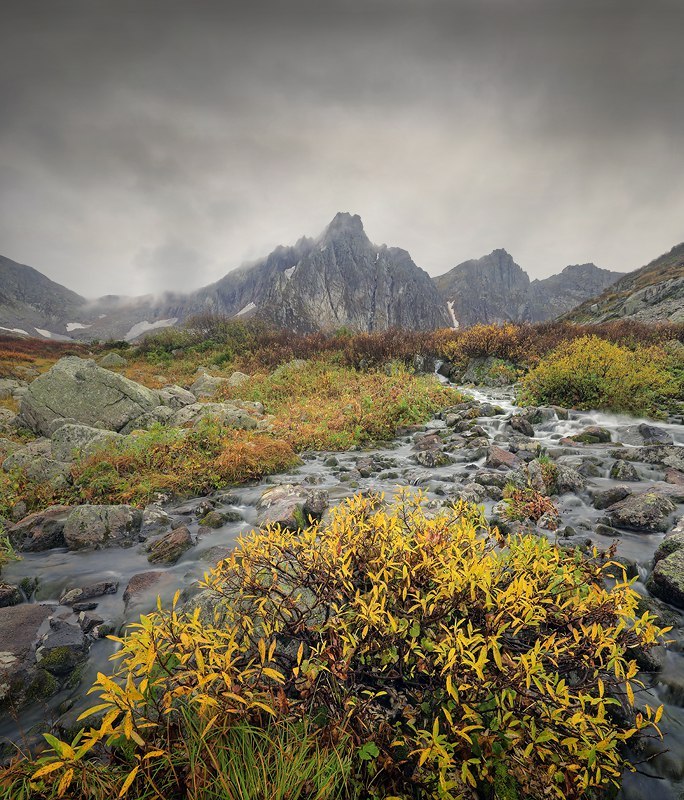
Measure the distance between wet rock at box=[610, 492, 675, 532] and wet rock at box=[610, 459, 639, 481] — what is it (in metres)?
1.81

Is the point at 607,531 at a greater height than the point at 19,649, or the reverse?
the point at 607,531

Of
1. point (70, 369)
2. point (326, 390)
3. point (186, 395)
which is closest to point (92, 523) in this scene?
point (70, 369)

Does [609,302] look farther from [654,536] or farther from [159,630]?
[159,630]

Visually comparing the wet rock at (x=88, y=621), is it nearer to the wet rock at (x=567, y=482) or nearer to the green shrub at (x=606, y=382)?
the wet rock at (x=567, y=482)

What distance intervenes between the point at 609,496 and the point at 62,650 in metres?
9.20

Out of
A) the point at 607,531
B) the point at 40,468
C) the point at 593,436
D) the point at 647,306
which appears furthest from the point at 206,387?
the point at 647,306

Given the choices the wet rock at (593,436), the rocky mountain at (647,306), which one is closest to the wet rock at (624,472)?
the wet rock at (593,436)

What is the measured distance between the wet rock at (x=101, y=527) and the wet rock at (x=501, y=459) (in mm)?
8610

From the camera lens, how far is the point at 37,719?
3.57 metres

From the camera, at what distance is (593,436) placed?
11383 mm

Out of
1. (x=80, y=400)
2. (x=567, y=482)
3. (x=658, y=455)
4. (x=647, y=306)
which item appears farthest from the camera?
(x=647, y=306)

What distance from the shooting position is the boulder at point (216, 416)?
42.6 feet

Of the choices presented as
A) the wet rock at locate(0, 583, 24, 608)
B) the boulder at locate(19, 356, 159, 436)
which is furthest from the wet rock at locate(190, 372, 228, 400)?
the wet rock at locate(0, 583, 24, 608)

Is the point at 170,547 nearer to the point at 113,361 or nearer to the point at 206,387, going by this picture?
the point at 206,387
